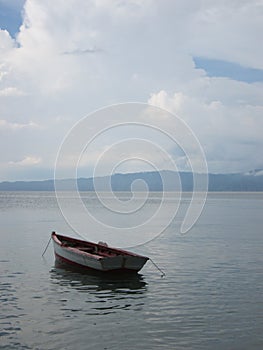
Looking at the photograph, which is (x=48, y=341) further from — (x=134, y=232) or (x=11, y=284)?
(x=134, y=232)

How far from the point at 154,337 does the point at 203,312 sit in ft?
13.3

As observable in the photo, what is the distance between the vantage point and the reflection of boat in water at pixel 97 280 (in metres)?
25.7

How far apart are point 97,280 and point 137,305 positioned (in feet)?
21.0

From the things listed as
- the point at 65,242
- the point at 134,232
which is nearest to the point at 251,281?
the point at 65,242

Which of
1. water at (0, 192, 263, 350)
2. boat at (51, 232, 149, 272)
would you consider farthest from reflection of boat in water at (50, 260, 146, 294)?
boat at (51, 232, 149, 272)

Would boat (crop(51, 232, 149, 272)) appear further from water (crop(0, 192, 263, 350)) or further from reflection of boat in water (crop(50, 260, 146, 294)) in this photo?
water (crop(0, 192, 263, 350))

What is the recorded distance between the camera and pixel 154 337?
17141 millimetres

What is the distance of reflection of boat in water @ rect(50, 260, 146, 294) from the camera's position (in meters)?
25.7

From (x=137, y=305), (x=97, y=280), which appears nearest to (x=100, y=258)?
(x=97, y=280)

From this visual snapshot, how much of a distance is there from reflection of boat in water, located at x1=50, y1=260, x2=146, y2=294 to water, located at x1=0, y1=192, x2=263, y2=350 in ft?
0.18

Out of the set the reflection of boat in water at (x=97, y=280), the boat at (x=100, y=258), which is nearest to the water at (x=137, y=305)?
the reflection of boat in water at (x=97, y=280)

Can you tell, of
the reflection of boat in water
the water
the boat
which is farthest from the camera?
the boat

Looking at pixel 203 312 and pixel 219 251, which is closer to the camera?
pixel 203 312

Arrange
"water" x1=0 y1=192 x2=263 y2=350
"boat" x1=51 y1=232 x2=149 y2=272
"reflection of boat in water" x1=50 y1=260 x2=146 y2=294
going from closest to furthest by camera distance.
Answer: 1. "water" x1=0 y1=192 x2=263 y2=350
2. "reflection of boat in water" x1=50 y1=260 x2=146 y2=294
3. "boat" x1=51 y1=232 x2=149 y2=272
